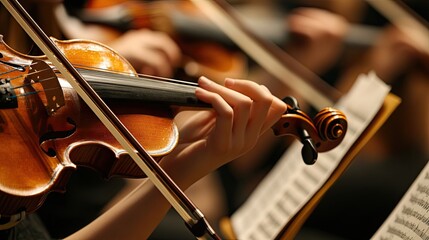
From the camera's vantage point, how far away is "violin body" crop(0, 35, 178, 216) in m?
0.74

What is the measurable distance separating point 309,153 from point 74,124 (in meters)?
0.32

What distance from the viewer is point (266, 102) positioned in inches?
36.1

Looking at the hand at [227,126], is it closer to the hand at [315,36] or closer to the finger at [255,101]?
the finger at [255,101]

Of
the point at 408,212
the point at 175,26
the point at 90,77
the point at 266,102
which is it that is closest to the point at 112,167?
the point at 90,77

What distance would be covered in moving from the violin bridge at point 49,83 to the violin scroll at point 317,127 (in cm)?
32

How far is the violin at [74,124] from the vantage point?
0.75m

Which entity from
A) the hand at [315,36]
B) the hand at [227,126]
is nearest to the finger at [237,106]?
the hand at [227,126]

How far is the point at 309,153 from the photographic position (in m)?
0.92

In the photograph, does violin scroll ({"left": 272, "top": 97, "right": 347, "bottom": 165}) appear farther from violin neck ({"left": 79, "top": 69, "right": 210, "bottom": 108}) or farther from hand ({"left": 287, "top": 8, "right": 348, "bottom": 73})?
hand ({"left": 287, "top": 8, "right": 348, "bottom": 73})

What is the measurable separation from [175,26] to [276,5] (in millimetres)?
435

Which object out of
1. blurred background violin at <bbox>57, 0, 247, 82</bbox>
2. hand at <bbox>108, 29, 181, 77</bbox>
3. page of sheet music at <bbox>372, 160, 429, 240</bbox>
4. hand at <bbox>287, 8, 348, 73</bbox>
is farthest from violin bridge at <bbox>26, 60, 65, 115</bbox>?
hand at <bbox>287, 8, 348, 73</bbox>

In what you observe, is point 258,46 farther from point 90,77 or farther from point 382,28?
point 90,77

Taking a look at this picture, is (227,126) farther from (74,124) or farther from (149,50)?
(149,50)

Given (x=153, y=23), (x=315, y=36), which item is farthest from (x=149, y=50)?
(x=315, y=36)
